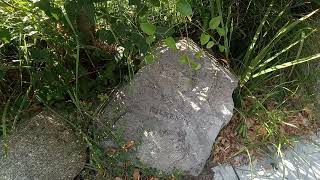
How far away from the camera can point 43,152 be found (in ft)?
7.29

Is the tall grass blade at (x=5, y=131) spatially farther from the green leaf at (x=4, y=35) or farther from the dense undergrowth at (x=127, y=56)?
the green leaf at (x=4, y=35)

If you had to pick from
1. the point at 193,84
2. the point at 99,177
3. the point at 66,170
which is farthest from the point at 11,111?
the point at 193,84

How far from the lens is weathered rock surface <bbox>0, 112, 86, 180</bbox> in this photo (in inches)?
85.0

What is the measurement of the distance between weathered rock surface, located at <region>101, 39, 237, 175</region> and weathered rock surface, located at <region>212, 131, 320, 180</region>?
0.64 feet

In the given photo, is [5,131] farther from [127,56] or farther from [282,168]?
[282,168]

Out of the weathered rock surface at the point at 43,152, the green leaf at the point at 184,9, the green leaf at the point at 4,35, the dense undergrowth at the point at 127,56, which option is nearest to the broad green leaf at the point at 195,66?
the dense undergrowth at the point at 127,56

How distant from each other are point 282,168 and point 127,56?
110 centimetres

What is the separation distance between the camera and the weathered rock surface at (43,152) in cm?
216

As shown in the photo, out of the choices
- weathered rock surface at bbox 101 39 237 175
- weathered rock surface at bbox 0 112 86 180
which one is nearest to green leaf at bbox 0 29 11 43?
weathered rock surface at bbox 0 112 86 180

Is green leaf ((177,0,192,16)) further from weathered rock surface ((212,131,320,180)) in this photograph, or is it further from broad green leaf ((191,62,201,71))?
weathered rock surface ((212,131,320,180))

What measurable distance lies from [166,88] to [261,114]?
0.64 m

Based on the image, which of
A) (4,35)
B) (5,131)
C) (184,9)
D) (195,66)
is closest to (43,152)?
(5,131)

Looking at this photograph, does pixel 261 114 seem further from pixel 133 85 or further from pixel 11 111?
pixel 11 111

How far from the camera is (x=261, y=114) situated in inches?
101
